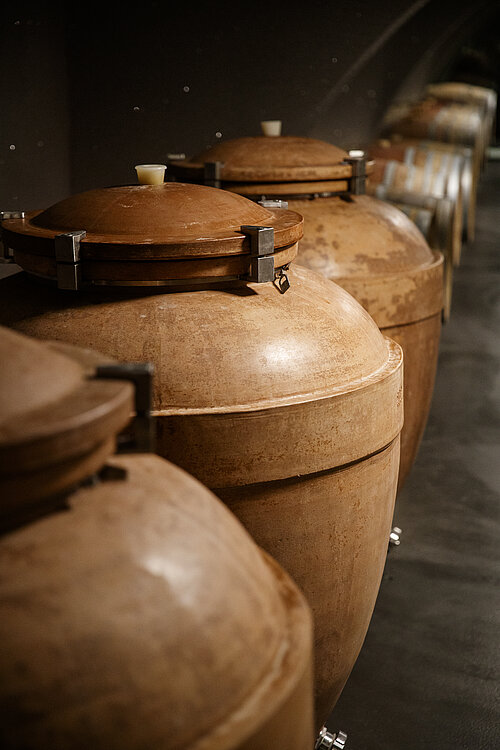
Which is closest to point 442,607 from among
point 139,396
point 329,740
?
point 329,740

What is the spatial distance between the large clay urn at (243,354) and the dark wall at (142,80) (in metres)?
1.42

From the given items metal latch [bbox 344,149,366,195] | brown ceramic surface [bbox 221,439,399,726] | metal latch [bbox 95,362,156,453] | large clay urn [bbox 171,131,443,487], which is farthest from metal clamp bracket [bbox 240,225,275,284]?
metal latch [bbox 344,149,366,195]

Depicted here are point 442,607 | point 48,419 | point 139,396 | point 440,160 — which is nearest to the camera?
point 48,419

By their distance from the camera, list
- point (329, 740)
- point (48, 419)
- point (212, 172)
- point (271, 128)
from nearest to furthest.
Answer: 1. point (48, 419)
2. point (329, 740)
3. point (212, 172)
4. point (271, 128)

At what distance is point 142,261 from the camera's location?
5.90 ft

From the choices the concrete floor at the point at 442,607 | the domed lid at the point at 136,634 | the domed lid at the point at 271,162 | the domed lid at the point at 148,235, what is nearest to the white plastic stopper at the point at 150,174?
the domed lid at the point at 148,235

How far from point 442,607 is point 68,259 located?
2.10m

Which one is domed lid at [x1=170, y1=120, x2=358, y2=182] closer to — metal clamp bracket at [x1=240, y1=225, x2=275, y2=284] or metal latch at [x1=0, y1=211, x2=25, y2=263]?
metal latch at [x1=0, y1=211, x2=25, y2=263]

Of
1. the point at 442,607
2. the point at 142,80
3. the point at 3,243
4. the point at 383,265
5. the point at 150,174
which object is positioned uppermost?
the point at 142,80

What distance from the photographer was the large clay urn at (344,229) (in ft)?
9.82

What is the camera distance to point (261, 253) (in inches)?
72.6

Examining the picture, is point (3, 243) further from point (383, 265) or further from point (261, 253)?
point (383, 265)

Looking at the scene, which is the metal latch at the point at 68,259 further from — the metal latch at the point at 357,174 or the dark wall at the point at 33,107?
the metal latch at the point at 357,174

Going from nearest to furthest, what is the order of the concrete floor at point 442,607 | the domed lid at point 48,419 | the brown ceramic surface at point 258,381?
the domed lid at point 48,419, the brown ceramic surface at point 258,381, the concrete floor at point 442,607
